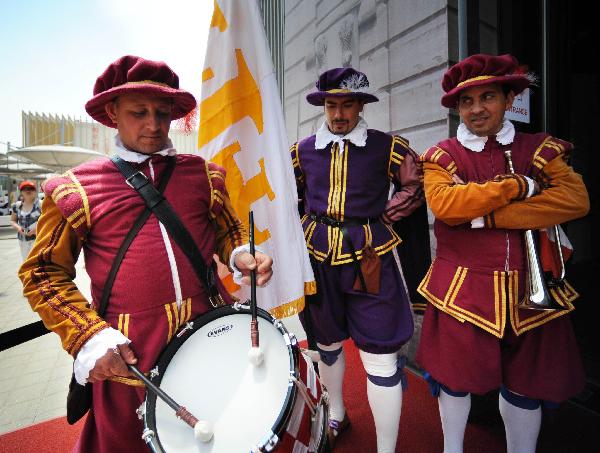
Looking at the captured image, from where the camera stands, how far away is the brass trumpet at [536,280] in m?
1.42

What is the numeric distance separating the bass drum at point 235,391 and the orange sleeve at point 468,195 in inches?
35.0

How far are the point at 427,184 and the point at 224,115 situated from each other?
3.75 feet

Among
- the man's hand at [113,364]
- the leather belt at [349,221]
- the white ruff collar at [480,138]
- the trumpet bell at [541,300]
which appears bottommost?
the man's hand at [113,364]

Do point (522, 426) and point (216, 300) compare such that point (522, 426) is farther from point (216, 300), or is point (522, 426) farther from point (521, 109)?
point (521, 109)

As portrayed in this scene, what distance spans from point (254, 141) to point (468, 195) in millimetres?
1141

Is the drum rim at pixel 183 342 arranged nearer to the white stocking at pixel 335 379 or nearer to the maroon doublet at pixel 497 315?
the maroon doublet at pixel 497 315

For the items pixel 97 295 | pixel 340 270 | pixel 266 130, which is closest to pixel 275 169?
pixel 266 130

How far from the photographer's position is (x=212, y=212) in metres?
1.54

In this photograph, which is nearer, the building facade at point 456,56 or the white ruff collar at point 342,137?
the white ruff collar at point 342,137

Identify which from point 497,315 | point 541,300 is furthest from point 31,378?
point 541,300

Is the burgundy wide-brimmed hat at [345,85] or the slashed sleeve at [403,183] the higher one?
the burgundy wide-brimmed hat at [345,85]

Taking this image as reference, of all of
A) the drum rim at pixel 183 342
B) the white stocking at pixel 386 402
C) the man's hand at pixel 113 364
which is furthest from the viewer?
the white stocking at pixel 386 402

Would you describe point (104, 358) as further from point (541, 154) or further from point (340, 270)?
point (541, 154)

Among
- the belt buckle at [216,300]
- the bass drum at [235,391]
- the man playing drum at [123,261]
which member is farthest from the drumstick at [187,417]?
the belt buckle at [216,300]
